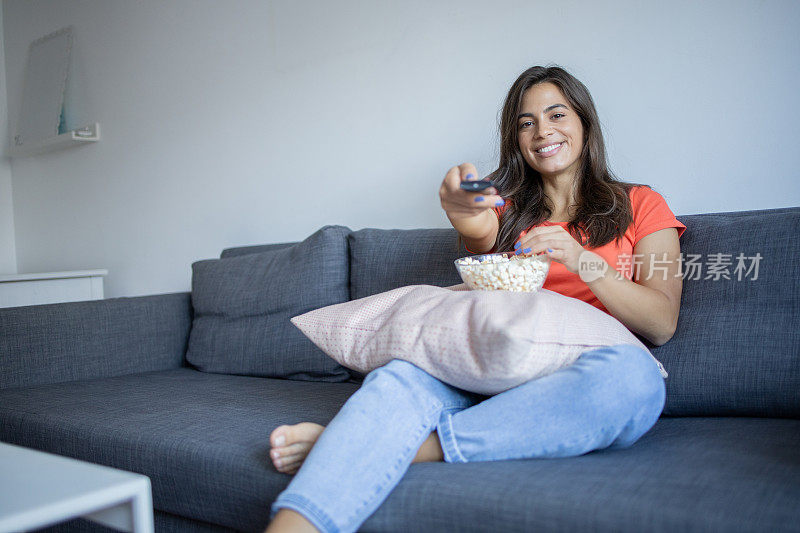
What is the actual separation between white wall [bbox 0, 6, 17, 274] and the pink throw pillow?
10.9ft

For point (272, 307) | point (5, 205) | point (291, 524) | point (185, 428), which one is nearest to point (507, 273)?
point (291, 524)

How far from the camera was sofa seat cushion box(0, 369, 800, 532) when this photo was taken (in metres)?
0.83

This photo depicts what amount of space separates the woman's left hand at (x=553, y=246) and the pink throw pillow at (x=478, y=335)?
0.13 m

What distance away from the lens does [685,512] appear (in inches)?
31.5

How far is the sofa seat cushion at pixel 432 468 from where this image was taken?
0.83m

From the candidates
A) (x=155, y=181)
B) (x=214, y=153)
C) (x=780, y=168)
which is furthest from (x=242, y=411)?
(x=155, y=181)

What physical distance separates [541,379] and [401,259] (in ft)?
2.71

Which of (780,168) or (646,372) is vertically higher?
(780,168)

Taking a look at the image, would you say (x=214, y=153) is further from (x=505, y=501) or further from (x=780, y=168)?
(x=505, y=501)

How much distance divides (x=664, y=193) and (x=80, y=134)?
9.08 ft

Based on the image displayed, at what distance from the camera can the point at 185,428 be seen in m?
1.36

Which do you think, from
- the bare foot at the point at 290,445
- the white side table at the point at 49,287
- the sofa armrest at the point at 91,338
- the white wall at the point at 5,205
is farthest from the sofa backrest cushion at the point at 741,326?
the white wall at the point at 5,205

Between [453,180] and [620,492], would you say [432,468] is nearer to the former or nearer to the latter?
[620,492]

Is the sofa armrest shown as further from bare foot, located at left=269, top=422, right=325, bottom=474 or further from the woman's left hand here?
the woman's left hand
